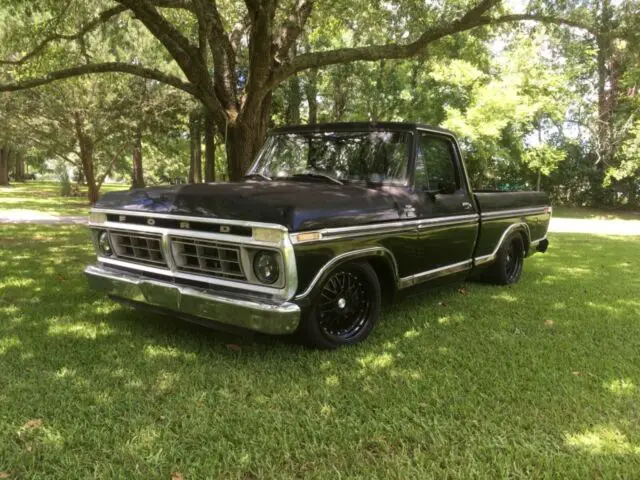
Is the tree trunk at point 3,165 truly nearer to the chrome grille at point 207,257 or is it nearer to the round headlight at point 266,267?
the chrome grille at point 207,257

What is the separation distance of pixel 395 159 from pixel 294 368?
7.19ft

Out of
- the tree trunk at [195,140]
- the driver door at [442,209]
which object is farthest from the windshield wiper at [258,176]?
the tree trunk at [195,140]

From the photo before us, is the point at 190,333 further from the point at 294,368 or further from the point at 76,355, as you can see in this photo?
the point at 294,368

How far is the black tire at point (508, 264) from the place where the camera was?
632 centimetres

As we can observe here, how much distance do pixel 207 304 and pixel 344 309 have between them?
3.82 ft

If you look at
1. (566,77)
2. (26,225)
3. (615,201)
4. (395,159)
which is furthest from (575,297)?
(615,201)

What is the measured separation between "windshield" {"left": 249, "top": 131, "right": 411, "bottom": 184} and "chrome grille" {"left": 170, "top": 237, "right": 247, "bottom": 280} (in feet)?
4.69

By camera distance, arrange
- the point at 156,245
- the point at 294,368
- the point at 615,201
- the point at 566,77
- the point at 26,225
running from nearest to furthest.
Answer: the point at 294,368 < the point at 156,245 < the point at 26,225 < the point at 566,77 < the point at 615,201

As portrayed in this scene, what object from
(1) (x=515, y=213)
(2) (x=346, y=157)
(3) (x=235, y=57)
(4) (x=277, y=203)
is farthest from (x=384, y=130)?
(3) (x=235, y=57)

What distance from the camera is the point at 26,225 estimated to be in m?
12.6

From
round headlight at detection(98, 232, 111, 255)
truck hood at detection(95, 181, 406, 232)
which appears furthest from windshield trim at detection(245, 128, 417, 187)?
round headlight at detection(98, 232, 111, 255)

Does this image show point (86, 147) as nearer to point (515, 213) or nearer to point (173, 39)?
point (173, 39)

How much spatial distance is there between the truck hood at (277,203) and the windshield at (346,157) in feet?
0.73

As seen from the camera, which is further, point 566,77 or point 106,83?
point 566,77
